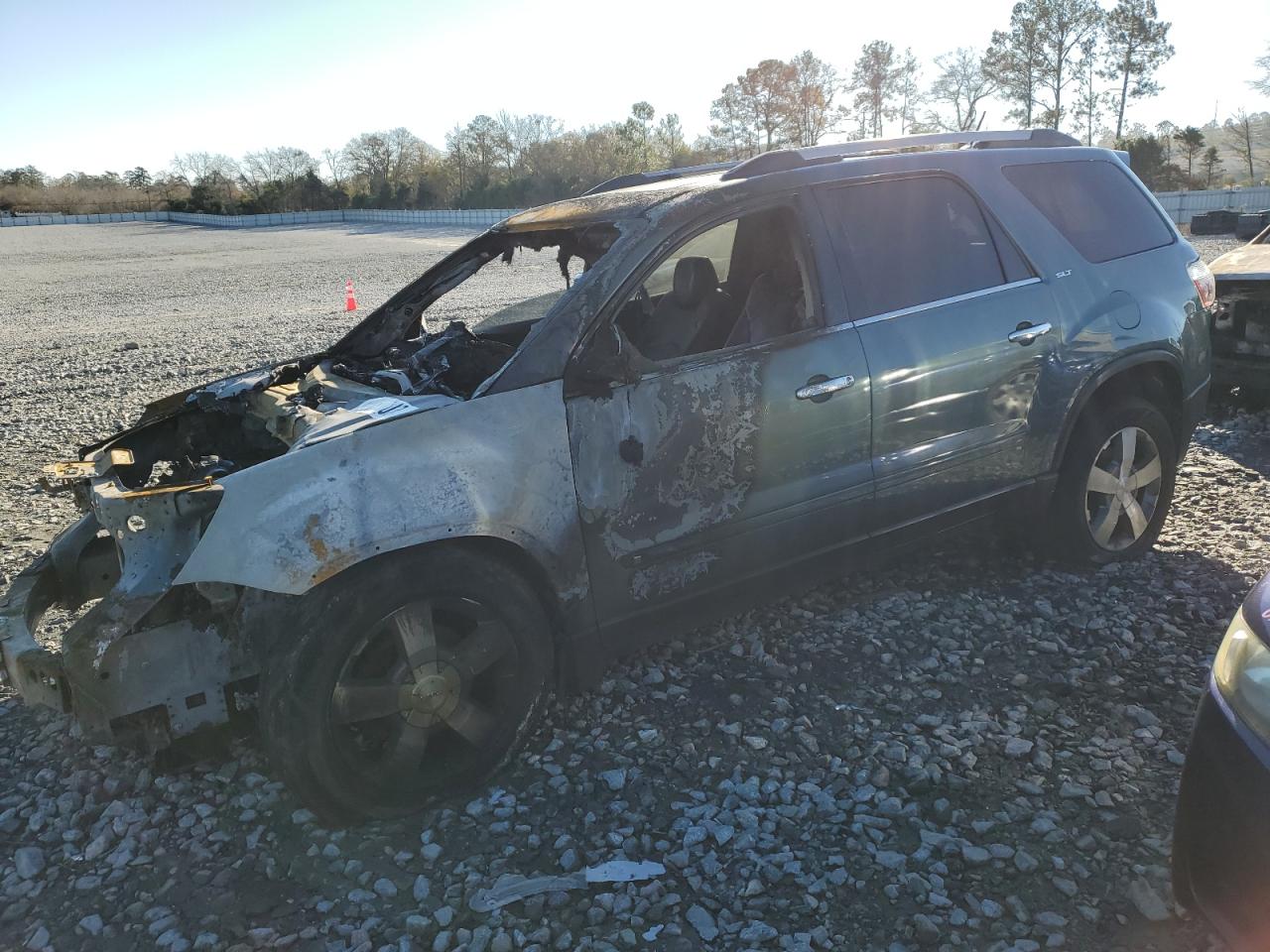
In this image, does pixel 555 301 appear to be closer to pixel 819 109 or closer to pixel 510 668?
pixel 510 668

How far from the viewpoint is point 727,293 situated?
407cm

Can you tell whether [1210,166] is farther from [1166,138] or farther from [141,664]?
[141,664]

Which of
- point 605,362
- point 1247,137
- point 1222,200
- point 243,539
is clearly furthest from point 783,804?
point 1247,137

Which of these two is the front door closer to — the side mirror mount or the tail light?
the side mirror mount

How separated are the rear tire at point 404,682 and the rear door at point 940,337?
1.57 m

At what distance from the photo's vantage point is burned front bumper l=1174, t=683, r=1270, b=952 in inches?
75.1

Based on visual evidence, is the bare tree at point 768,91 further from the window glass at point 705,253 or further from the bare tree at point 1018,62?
the window glass at point 705,253

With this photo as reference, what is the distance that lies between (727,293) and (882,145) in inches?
36.5

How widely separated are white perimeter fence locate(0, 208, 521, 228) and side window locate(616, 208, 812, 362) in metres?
47.2

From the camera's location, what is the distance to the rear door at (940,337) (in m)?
3.64

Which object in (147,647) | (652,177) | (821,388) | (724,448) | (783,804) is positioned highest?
(652,177)

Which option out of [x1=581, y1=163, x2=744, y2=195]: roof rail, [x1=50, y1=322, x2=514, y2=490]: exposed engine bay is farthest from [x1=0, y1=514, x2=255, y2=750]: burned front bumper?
[x1=581, y1=163, x2=744, y2=195]: roof rail

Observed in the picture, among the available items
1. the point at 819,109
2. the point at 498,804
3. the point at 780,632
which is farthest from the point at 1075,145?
the point at 819,109

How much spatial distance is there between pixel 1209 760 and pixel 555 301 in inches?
90.5
